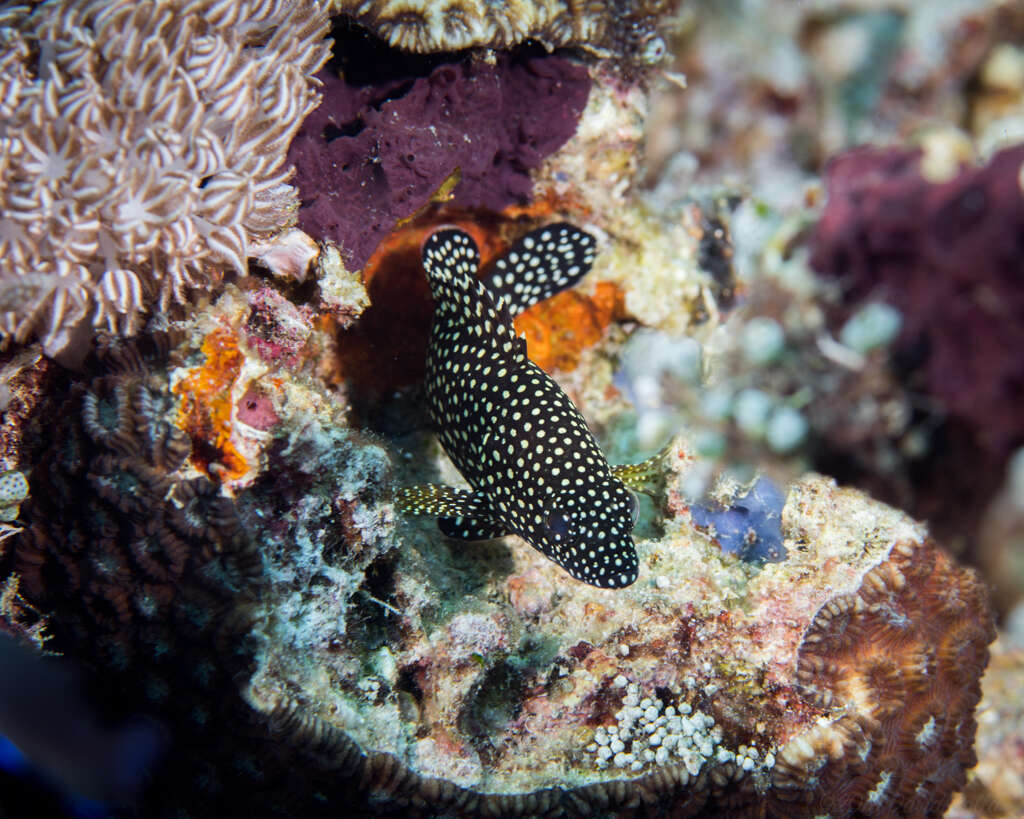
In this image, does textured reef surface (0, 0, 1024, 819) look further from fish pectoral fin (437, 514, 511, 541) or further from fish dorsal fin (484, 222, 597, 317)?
fish dorsal fin (484, 222, 597, 317)

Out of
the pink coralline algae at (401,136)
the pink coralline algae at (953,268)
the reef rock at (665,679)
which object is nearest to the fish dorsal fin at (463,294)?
the pink coralline algae at (401,136)

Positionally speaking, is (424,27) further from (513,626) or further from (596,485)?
(513,626)

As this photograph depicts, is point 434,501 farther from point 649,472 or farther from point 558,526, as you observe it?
point 649,472

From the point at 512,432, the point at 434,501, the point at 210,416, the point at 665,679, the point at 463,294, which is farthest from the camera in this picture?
the point at 463,294

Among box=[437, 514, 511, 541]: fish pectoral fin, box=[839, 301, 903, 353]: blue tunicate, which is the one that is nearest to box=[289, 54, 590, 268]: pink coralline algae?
box=[437, 514, 511, 541]: fish pectoral fin

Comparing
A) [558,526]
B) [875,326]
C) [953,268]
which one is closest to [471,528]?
[558,526]
